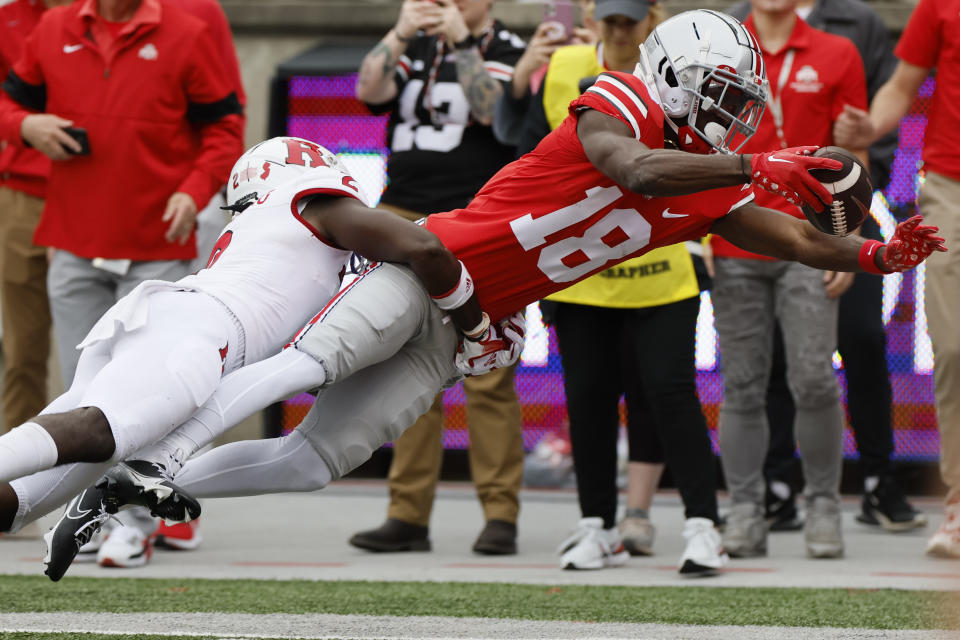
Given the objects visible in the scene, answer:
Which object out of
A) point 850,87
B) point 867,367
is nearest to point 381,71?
point 850,87

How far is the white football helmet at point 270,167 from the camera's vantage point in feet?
13.9

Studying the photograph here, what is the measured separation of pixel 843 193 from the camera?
352 centimetres

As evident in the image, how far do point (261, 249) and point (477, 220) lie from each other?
0.59 meters

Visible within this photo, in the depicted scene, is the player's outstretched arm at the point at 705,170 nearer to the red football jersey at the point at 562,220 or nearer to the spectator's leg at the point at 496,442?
the red football jersey at the point at 562,220

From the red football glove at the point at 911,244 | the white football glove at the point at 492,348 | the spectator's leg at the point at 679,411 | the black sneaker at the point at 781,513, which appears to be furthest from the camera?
the black sneaker at the point at 781,513

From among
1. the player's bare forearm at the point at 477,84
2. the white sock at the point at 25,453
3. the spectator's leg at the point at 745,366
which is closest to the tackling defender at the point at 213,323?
the white sock at the point at 25,453

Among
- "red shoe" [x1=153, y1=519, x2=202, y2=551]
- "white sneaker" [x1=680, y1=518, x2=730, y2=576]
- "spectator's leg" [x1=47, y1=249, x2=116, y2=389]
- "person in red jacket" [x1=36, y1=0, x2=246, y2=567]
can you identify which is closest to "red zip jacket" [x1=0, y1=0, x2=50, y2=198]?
"spectator's leg" [x1=47, y1=249, x2=116, y2=389]

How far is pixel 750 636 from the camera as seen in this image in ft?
12.5

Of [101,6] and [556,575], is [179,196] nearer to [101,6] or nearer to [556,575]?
[101,6]

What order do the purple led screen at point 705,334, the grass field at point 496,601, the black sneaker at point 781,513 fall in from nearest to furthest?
the grass field at point 496,601
the black sneaker at point 781,513
the purple led screen at point 705,334

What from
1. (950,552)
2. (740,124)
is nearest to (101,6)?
(740,124)

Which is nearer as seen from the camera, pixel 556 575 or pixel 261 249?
pixel 261 249

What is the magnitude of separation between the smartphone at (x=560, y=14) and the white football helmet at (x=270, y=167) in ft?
→ 6.07

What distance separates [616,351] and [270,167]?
5.89 ft
